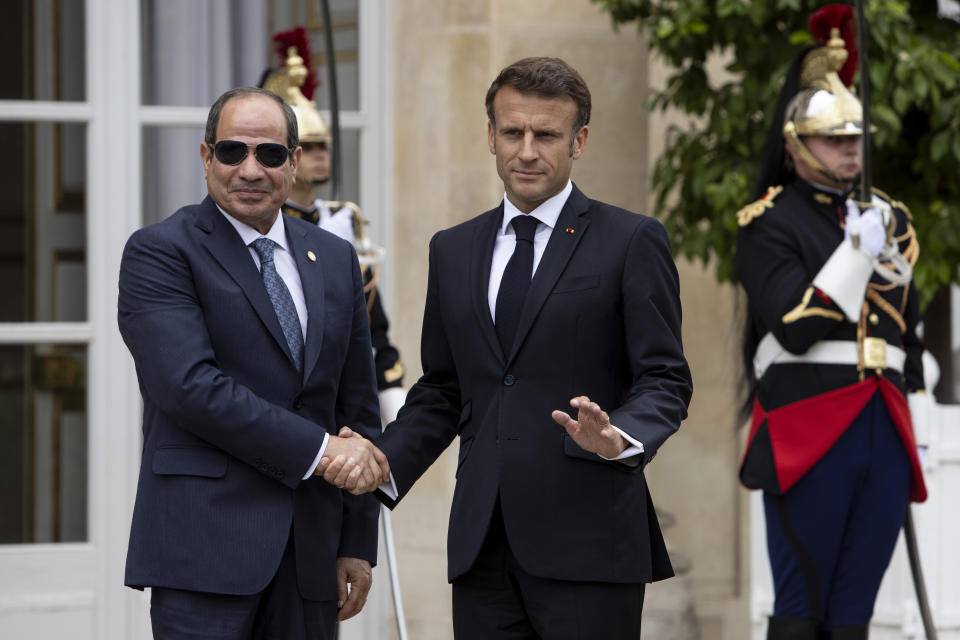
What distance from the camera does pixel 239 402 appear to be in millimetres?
2904

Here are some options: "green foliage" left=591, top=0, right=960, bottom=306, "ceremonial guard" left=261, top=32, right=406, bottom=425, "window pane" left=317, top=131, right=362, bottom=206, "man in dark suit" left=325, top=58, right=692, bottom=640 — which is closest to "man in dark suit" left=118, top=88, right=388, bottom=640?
"man in dark suit" left=325, top=58, right=692, bottom=640

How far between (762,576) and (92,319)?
255cm

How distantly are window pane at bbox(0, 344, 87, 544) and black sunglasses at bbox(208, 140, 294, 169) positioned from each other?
2.72 metres

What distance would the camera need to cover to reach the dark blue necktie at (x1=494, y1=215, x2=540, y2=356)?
296 centimetres

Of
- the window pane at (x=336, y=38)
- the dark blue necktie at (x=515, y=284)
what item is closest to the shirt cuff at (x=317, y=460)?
the dark blue necktie at (x=515, y=284)

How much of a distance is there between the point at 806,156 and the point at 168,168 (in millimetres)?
2498

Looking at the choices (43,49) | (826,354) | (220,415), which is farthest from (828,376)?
(43,49)

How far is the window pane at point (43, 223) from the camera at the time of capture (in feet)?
18.2

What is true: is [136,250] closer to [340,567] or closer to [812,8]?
[340,567]

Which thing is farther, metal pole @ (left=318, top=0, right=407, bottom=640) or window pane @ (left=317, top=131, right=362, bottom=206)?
window pane @ (left=317, top=131, right=362, bottom=206)

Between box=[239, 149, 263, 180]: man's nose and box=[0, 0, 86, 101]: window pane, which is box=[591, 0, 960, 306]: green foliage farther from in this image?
box=[239, 149, 263, 180]: man's nose

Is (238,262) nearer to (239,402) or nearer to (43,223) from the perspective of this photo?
(239,402)

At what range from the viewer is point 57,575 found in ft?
18.3

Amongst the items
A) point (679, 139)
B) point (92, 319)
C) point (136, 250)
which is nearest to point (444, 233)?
point (136, 250)
